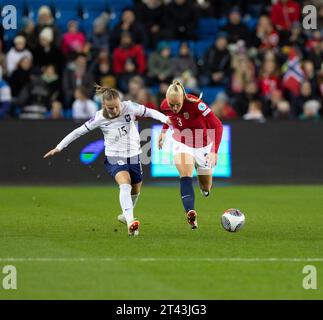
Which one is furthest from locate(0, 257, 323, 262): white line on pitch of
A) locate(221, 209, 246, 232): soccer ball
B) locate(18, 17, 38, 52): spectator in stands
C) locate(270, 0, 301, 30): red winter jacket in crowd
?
locate(270, 0, 301, 30): red winter jacket in crowd

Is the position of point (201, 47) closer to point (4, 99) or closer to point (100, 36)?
point (100, 36)

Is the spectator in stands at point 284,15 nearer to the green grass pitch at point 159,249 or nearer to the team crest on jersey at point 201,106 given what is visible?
the green grass pitch at point 159,249

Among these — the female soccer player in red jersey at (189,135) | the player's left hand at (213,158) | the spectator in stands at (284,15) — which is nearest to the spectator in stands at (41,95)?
the spectator in stands at (284,15)

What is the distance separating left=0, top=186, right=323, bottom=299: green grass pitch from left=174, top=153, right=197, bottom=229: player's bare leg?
0.75ft

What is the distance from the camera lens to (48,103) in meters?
21.6

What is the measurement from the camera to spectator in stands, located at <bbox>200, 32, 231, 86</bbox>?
2302cm

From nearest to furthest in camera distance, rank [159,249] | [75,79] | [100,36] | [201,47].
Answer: [159,249]
[75,79]
[100,36]
[201,47]

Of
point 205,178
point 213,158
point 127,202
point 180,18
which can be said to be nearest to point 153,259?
point 127,202

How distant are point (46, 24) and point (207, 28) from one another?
4.44 meters

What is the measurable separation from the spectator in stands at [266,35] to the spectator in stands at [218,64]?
919mm

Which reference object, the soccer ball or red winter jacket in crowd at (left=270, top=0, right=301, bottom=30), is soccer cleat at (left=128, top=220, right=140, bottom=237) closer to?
the soccer ball

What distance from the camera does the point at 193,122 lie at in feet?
43.8

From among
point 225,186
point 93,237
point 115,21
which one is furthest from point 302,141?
point 93,237

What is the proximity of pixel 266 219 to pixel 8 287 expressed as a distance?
6.29 meters
